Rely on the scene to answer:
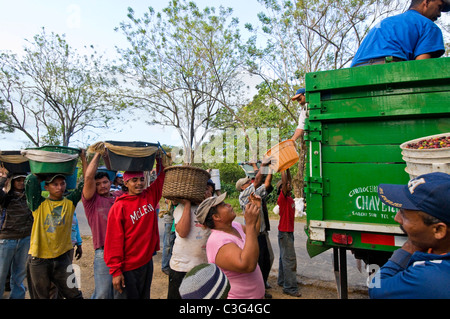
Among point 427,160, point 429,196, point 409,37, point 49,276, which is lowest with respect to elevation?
point 49,276

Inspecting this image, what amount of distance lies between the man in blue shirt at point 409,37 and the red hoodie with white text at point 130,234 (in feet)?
9.25

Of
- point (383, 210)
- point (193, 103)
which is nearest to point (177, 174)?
point (383, 210)

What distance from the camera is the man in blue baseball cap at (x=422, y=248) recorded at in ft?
3.62

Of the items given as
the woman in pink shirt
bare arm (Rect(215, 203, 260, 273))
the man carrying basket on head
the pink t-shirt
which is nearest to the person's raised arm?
the man carrying basket on head

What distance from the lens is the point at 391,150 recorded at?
2.17 meters

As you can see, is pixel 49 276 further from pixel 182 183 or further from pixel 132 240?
pixel 182 183

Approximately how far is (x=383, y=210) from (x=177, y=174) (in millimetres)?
1883

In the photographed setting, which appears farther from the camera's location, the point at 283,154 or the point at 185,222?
the point at 283,154

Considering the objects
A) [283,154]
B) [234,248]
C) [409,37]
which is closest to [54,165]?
[234,248]

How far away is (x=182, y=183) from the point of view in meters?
2.75

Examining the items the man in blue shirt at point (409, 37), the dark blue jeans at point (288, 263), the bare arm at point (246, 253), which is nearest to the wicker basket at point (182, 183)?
the bare arm at point (246, 253)

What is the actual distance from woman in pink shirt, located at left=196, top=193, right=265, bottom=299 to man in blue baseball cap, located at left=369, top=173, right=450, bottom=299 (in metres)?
0.76

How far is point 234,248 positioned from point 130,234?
1439 millimetres
